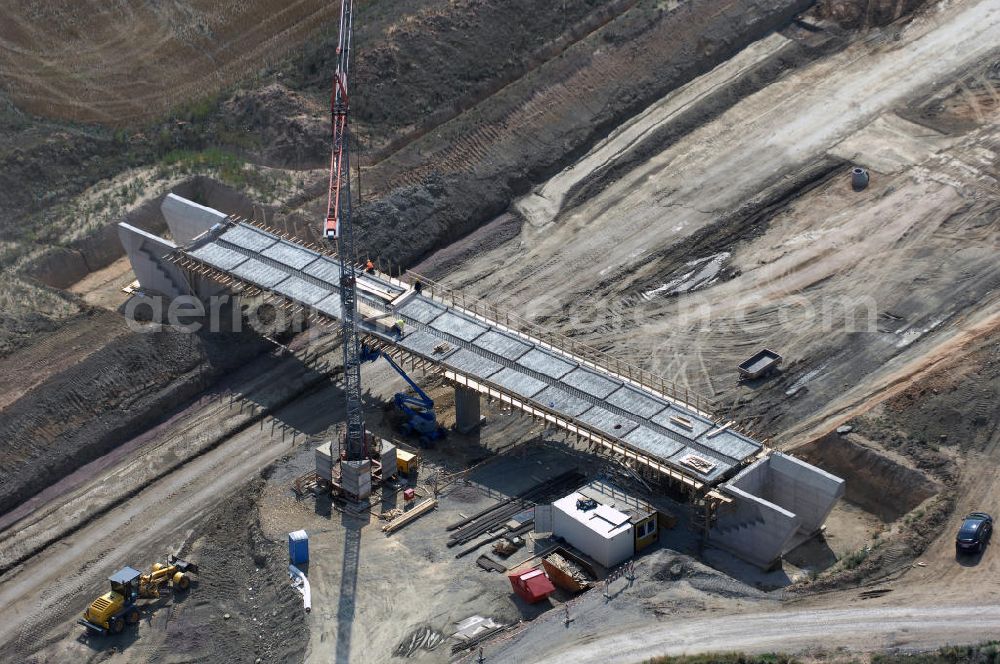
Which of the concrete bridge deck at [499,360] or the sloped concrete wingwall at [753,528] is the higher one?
the concrete bridge deck at [499,360]

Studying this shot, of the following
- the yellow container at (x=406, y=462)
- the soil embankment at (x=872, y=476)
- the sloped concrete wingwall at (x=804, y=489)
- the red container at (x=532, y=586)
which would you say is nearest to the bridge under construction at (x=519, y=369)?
the sloped concrete wingwall at (x=804, y=489)

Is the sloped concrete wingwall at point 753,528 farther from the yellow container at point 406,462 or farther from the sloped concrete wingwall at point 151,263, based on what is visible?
the sloped concrete wingwall at point 151,263

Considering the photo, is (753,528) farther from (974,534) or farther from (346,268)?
(346,268)

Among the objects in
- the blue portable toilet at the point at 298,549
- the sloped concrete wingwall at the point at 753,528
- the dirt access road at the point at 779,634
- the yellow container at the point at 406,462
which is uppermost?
the yellow container at the point at 406,462

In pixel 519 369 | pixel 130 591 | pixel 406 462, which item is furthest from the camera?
pixel 519 369

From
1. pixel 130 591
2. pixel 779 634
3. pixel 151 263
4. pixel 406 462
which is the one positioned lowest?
pixel 779 634

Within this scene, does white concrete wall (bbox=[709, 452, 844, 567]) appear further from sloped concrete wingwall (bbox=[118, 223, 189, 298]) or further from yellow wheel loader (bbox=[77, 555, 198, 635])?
sloped concrete wingwall (bbox=[118, 223, 189, 298])

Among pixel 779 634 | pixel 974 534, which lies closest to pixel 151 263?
pixel 779 634
